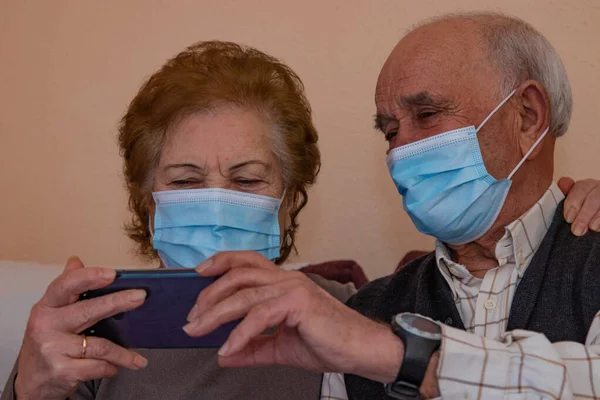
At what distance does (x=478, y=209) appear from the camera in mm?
1478

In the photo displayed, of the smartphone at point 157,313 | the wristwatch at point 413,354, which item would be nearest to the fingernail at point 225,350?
the smartphone at point 157,313

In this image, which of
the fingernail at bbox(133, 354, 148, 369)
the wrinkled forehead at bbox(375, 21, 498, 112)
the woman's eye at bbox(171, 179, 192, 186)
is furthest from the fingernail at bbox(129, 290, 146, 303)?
the wrinkled forehead at bbox(375, 21, 498, 112)

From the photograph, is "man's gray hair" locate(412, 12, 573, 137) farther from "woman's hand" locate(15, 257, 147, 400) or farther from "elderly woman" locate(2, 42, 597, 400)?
"woman's hand" locate(15, 257, 147, 400)

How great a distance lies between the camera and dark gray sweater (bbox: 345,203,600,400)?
1335 millimetres

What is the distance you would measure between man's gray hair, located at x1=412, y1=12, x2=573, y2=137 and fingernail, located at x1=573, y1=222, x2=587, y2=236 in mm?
226

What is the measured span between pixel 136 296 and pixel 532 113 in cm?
87

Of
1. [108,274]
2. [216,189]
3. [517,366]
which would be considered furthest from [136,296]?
[517,366]

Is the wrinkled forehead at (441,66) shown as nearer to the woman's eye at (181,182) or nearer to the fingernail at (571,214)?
the fingernail at (571,214)

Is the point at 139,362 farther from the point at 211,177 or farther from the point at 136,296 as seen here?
the point at 211,177

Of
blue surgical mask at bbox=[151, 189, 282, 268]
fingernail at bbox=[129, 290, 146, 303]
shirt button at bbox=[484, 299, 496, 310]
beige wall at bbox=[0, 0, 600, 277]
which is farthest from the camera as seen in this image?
beige wall at bbox=[0, 0, 600, 277]

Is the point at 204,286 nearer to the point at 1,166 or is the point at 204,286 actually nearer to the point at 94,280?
the point at 94,280

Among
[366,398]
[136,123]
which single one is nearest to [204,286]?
[366,398]

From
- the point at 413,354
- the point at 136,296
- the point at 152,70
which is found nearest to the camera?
the point at 413,354

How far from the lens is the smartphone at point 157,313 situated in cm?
123
